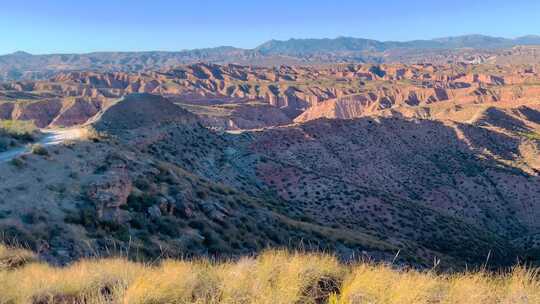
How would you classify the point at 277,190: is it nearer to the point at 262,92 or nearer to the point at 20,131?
the point at 20,131

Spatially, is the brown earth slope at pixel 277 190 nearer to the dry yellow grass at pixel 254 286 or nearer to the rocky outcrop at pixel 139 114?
the rocky outcrop at pixel 139 114

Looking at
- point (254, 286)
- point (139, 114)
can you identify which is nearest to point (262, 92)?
point (139, 114)

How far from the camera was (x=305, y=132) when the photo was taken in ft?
159

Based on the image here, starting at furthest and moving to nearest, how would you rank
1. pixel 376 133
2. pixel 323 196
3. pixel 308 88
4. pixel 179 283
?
pixel 308 88
pixel 376 133
pixel 323 196
pixel 179 283

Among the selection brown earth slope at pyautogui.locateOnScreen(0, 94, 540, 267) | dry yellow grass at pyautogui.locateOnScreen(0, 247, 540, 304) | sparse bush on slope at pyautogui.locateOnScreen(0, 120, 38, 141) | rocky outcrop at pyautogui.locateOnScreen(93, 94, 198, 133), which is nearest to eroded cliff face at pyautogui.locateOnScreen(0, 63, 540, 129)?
rocky outcrop at pyautogui.locateOnScreen(93, 94, 198, 133)

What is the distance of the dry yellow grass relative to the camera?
5.00 metres

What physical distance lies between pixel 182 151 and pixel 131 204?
18.8 m

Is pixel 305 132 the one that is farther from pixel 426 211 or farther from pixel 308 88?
pixel 308 88

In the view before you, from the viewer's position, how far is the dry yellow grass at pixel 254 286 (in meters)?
5.00

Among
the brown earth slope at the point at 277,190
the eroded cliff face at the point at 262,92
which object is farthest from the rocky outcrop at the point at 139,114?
the eroded cliff face at the point at 262,92

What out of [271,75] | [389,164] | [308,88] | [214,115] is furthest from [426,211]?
[271,75]

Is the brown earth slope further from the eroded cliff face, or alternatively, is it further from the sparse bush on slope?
the eroded cliff face

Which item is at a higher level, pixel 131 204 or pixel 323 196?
pixel 131 204

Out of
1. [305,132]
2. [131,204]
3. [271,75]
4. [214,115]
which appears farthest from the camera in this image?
[271,75]
